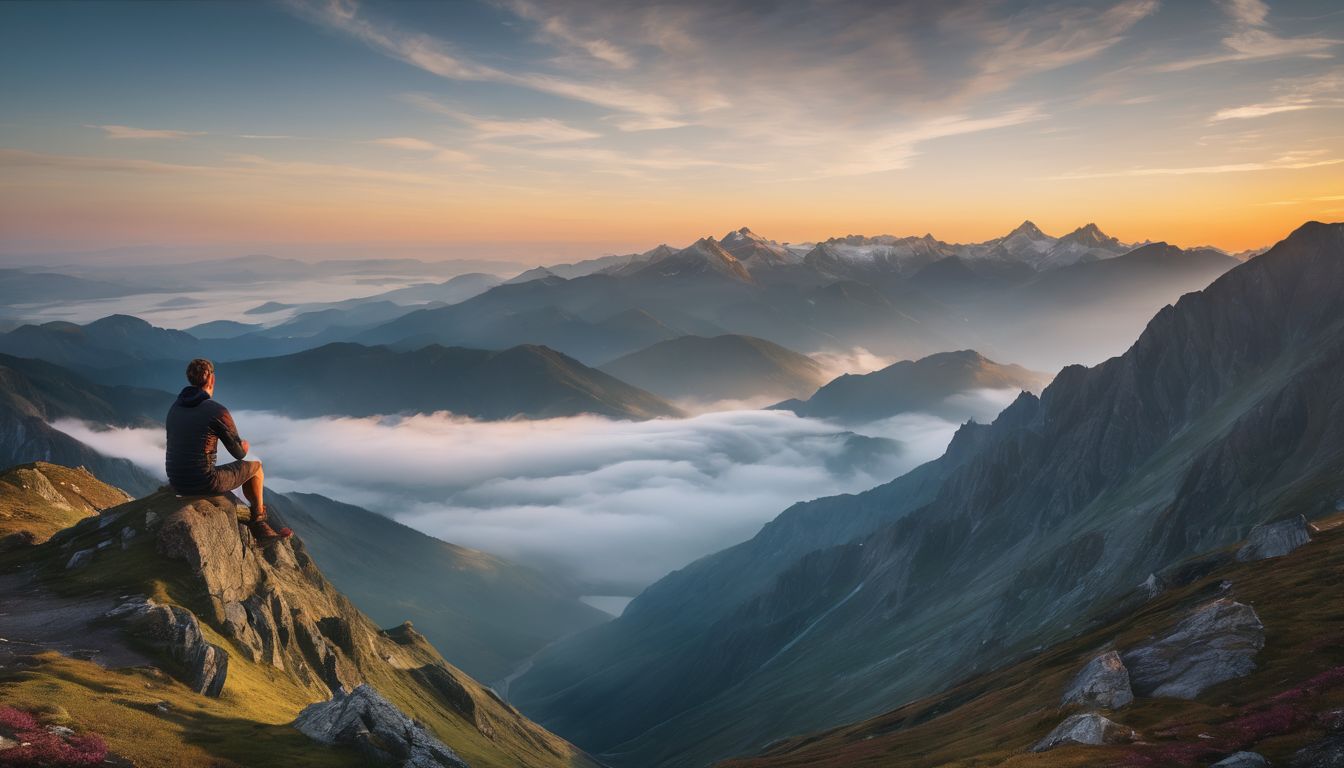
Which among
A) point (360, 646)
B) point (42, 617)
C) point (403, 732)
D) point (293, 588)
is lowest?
point (360, 646)

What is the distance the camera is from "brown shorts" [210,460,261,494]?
52.4 metres

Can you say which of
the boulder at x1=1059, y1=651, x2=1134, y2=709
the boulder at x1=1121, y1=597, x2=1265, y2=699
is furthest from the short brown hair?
the boulder at x1=1121, y1=597, x2=1265, y2=699

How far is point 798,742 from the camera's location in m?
174

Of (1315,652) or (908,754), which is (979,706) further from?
(1315,652)

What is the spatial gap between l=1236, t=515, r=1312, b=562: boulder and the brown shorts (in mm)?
131520

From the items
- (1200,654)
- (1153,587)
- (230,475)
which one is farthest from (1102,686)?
(1153,587)

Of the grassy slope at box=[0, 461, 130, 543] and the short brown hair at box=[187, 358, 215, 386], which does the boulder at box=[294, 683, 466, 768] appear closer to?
the short brown hair at box=[187, 358, 215, 386]

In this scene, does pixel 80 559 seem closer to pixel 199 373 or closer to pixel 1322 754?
pixel 199 373

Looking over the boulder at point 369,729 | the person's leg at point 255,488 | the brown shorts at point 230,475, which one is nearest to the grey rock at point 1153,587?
the boulder at point 369,729

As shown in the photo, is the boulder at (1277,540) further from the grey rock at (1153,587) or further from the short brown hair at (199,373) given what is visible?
the short brown hair at (199,373)

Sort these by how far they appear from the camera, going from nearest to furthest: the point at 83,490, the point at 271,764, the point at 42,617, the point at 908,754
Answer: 1. the point at 271,764
2. the point at 42,617
3. the point at 908,754
4. the point at 83,490

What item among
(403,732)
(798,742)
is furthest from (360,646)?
(403,732)

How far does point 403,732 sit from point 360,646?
105m

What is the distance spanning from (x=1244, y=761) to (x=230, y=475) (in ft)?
209
